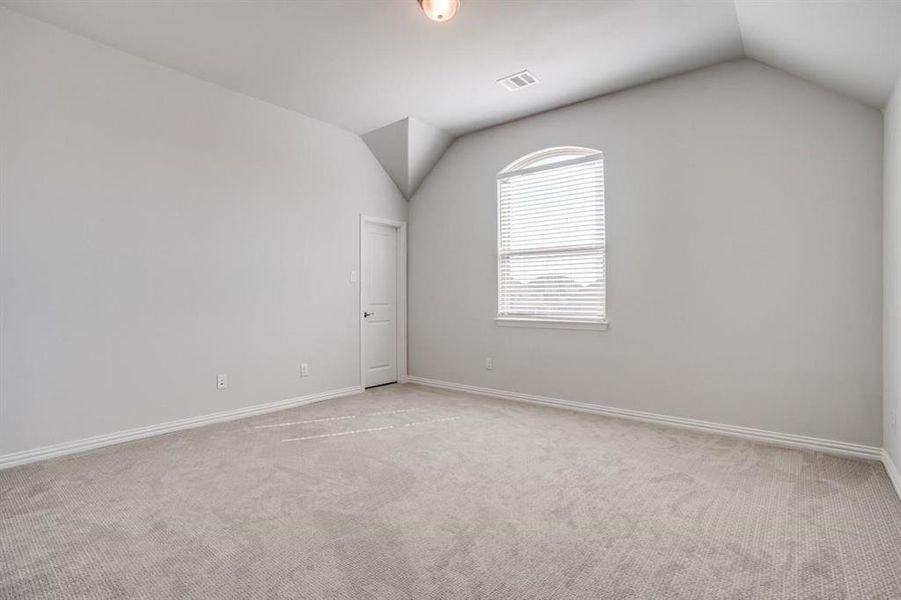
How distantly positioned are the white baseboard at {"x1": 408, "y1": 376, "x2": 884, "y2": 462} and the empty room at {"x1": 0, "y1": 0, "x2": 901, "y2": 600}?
0.03m

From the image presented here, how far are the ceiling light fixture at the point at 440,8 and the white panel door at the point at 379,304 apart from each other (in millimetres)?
2750

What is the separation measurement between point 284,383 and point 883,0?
4761 millimetres

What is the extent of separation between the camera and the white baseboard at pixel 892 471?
2467mm

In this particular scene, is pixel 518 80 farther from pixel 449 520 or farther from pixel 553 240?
pixel 449 520

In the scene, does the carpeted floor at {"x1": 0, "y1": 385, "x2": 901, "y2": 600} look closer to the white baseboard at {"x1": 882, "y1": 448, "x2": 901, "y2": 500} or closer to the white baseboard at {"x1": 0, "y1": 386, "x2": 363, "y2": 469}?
the white baseboard at {"x1": 882, "y1": 448, "x2": 901, "y2": 500}

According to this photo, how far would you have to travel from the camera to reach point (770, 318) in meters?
3.33

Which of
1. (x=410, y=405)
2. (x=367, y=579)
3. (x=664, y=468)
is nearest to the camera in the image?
(x=367, y=579)

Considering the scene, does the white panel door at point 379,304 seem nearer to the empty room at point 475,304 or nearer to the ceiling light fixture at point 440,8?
the empty room at point 475,304

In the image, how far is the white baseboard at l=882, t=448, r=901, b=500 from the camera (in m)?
2.47

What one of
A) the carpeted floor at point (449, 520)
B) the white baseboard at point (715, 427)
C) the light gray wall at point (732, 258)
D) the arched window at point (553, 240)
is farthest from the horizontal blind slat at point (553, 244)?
the carpeted floor at point (449, 520)

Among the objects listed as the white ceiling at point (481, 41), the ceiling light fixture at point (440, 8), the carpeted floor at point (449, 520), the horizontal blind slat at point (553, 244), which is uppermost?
the white ceiling at point (481, 41)

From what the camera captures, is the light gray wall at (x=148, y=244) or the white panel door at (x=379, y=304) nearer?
the light gray wall at (x=148, y=244)

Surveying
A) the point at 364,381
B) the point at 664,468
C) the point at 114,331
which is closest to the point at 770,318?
the point at 664,468

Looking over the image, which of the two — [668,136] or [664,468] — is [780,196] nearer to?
[668,136]
